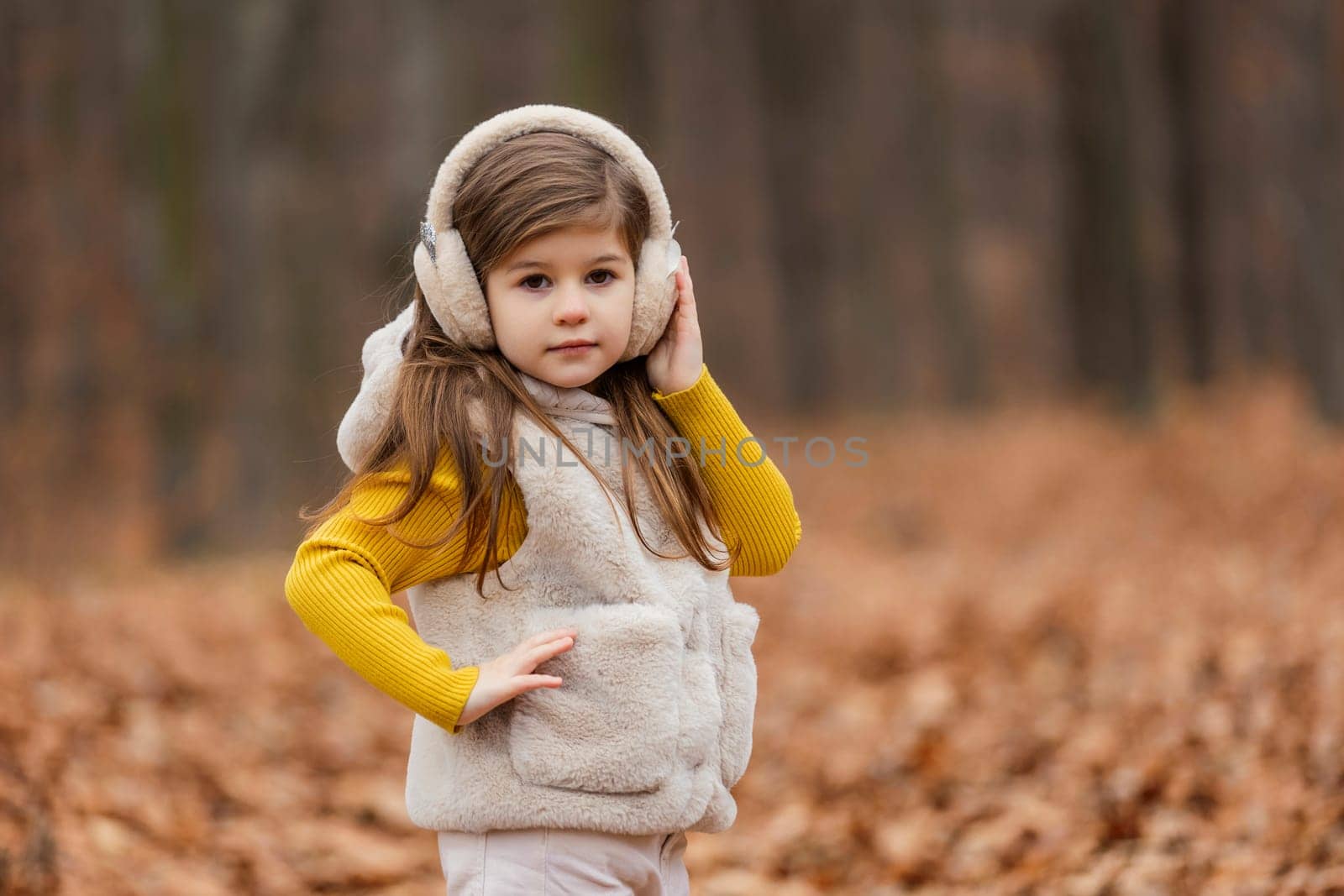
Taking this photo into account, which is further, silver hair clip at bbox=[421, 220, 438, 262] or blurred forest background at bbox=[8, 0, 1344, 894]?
blurred forest background at bbox=[8, 0, 1344, 894]

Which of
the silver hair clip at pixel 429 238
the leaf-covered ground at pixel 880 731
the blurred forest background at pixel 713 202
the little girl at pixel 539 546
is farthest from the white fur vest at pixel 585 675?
the leaf-covered ground at pixel 880 731

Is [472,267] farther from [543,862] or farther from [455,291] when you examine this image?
[543,862]

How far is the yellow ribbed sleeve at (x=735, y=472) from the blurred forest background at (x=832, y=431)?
79cm

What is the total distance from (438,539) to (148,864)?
2.57m

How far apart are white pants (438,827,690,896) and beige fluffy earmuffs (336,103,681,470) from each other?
27.9 inches

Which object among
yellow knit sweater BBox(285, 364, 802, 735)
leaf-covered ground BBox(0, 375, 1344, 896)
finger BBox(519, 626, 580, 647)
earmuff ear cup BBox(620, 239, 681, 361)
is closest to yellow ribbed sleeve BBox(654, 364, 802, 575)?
yellow knit sweater BBox(285, 364, 802, 735)

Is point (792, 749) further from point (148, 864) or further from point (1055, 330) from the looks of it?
point (1055, 330)

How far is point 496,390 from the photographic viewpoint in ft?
8.16

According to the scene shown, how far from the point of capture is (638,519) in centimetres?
252

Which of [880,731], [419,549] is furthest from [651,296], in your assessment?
[880,731]

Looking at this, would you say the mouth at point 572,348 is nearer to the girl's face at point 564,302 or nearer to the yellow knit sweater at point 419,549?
the girl's face at point 564,302

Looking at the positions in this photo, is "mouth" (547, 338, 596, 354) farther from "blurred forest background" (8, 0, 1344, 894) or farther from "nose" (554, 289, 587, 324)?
"blurred forest background" (8, 0, 1344, 894)

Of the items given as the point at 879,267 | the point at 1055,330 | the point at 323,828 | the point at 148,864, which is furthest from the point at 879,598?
the point at 1055,330

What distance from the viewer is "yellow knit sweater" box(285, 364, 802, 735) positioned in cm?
231
